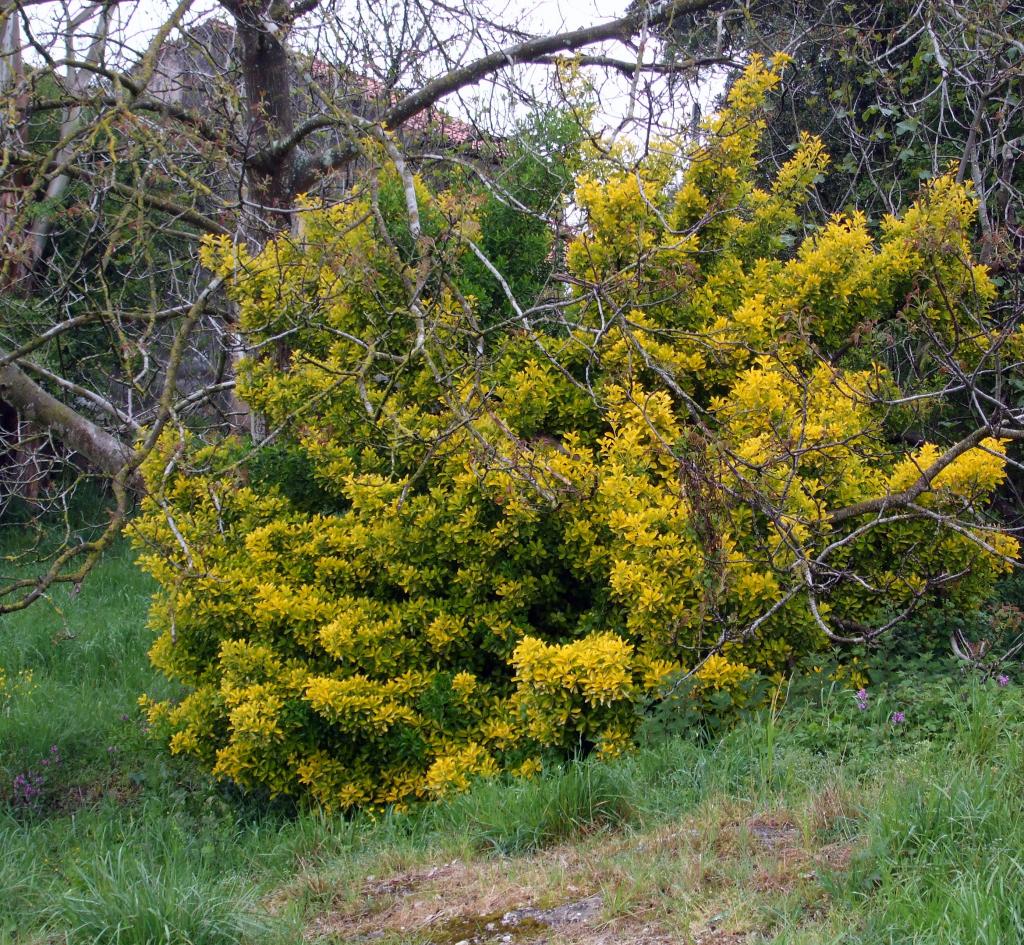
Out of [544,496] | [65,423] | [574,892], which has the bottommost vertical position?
[574,892]

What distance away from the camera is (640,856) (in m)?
3.36

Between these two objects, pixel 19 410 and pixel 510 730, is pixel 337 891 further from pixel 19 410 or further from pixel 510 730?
pixel 19 410

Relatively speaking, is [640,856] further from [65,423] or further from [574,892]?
[65,423]

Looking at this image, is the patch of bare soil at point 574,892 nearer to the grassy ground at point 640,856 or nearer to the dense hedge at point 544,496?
the grassy ground at point 640,856

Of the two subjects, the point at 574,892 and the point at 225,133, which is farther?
the point at 225,133

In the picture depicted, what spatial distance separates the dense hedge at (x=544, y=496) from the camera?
4398 millimetres

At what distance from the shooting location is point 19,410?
271 inches

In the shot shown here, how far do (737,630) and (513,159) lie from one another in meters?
2.90

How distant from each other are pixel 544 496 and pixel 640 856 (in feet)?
4.28

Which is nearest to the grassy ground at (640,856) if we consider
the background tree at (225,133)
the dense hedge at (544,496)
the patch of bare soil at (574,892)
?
the patch of bare soil at (574,892)

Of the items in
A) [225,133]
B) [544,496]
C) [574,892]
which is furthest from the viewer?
[225,133]

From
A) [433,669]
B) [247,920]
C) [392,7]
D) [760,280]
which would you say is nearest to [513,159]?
[760,280]

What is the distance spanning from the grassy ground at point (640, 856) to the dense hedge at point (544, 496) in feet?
1.22

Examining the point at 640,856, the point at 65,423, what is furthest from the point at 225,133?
the point at 640,856
